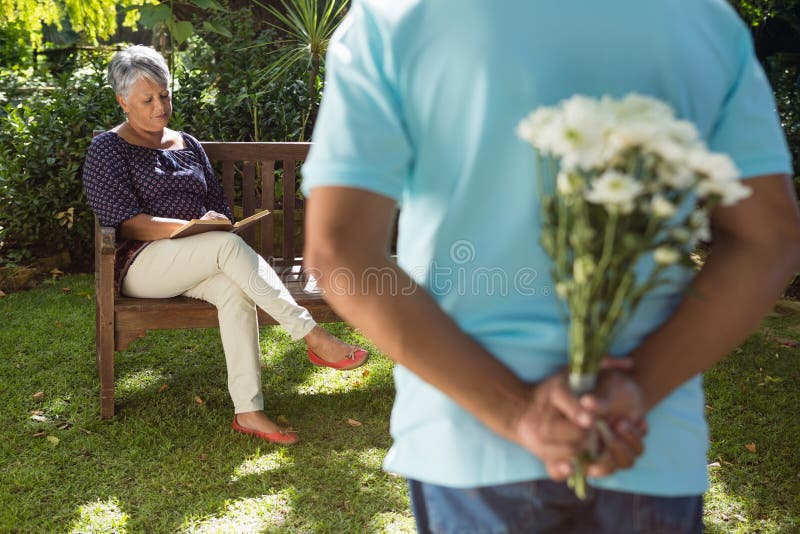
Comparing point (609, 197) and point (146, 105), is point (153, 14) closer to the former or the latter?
point (146, 105)

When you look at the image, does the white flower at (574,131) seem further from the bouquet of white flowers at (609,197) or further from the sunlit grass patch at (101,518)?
the sunlit grass patch at (101,518)

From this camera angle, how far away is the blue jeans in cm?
96

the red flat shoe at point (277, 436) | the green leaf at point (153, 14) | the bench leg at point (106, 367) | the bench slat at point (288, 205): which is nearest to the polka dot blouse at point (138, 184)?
the bench leg at point (106, 367)

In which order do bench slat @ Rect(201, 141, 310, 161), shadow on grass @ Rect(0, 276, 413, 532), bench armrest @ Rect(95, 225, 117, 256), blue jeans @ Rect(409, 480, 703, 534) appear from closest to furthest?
blue jeans @ Rect(409, 480, 703, 534)
shadow on grass @ Rect(0, 276, 413, 532)
bench armrest @ Rect(95, 225, 117, 256)
bench slat @ Rect(201, 141, 310, 161)

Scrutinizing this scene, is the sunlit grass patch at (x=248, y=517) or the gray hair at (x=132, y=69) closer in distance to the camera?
the sunlit grass patch at (x=248, y=517)

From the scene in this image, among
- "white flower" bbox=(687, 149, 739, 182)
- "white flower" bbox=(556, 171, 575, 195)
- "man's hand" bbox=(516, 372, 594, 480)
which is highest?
"white flower" bbox=(687, 149, 739, 182)

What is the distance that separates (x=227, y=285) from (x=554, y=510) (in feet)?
9.75

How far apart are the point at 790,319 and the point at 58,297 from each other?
4.90 meters

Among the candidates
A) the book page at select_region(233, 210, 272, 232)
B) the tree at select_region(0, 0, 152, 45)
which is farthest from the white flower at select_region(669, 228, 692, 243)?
the tree at select_region(0, 0, 152, 45)

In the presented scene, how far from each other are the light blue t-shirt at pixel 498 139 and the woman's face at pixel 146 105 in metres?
3.26

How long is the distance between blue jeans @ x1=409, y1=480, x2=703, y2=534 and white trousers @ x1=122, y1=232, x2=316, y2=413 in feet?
9.25

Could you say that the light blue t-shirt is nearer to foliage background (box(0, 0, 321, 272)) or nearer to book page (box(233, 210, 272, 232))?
book page (box(233, 210, 272, 232))

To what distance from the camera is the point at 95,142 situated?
152 inches

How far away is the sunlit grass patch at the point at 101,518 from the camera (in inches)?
116
